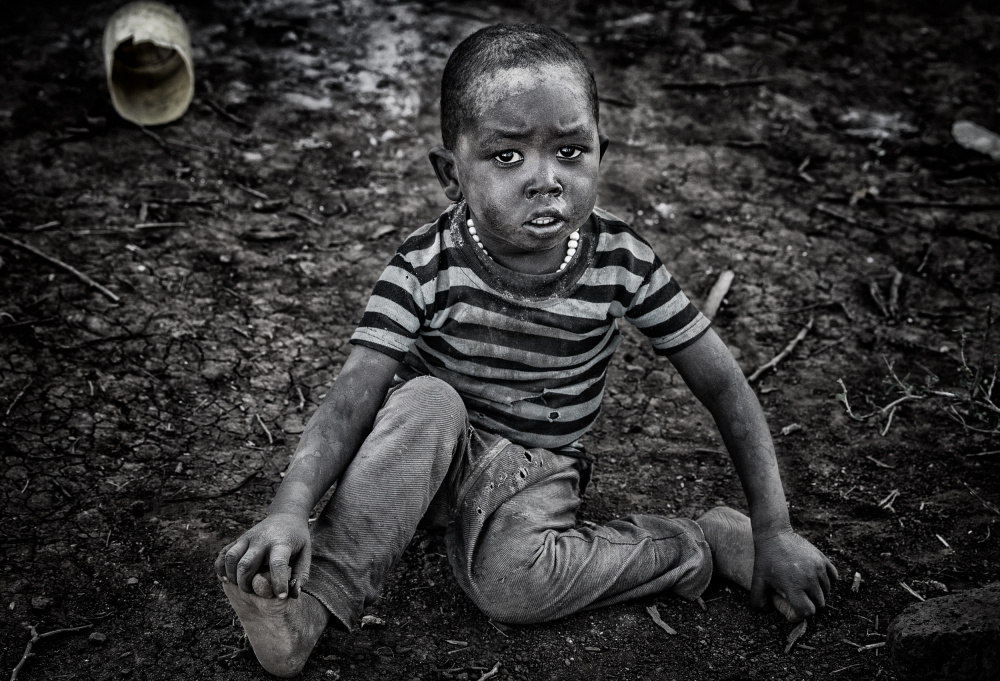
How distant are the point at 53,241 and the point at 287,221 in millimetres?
922

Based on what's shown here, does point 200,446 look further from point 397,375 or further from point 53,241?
point 53,241

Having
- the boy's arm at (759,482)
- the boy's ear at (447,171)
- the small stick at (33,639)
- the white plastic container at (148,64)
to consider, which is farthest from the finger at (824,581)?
the white plastic container at (148,64)

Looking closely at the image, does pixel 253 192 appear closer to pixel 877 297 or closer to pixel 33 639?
pixel 33 639

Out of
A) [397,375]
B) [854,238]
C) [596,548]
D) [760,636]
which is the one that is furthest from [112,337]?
[854,238]

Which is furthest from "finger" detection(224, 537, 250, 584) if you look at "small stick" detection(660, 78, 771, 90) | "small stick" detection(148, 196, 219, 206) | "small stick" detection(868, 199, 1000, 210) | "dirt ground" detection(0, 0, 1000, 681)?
"small stick" detection(660, 78, 771, 90)

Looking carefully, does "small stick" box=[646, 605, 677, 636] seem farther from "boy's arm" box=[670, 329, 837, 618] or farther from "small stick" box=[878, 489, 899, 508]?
"small stick" box=[878, 489, 899, 508]

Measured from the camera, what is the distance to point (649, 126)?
4734mm

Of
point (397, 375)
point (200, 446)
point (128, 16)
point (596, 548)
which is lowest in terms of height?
point (200, 446)

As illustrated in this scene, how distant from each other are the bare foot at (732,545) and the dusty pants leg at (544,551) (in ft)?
0.11

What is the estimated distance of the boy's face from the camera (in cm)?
208

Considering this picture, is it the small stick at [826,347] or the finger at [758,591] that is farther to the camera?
the small stick at [826,347]

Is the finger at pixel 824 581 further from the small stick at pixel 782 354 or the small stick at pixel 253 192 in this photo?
the small stick at pixel 253 192

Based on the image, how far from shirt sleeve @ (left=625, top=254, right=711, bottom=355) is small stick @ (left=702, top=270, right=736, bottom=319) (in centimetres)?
125

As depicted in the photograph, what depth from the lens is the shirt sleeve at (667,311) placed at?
93.2 inches
